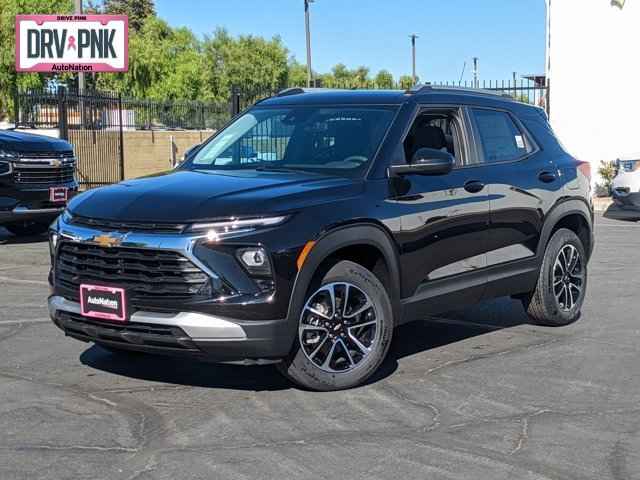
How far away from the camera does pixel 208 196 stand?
223 inches

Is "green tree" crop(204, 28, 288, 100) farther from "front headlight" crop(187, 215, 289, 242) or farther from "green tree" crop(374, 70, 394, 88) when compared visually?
"front headlight" crop(187, 215, 289, 242)

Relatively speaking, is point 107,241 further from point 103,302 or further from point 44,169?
point 44,169

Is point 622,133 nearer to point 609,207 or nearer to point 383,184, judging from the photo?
point 609,207

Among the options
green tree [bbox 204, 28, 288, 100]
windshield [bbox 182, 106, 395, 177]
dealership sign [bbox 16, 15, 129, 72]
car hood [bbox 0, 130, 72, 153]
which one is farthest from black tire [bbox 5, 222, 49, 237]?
green tree [bbox 204, 28, 288, 100]

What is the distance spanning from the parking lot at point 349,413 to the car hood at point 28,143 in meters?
5.96

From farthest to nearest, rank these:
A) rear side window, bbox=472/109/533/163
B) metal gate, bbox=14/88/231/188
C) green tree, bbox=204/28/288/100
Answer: green tree, bbox=204/28/288/100
metal gate, bbox=14/88/231/188
rear side window, bbox=472/109/533/163

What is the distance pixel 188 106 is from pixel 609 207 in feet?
41.8

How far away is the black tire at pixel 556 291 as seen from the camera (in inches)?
307

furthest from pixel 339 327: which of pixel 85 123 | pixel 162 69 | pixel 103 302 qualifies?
pixel 162 69

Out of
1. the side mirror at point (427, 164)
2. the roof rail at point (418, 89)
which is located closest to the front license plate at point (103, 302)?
the side mirror at point (427, 164)

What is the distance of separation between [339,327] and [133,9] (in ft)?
343

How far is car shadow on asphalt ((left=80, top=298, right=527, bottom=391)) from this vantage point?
6.23 meters

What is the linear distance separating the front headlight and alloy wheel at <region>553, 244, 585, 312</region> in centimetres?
327

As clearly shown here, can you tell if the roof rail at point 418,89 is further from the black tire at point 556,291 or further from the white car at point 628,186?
the white car at point 628,186
